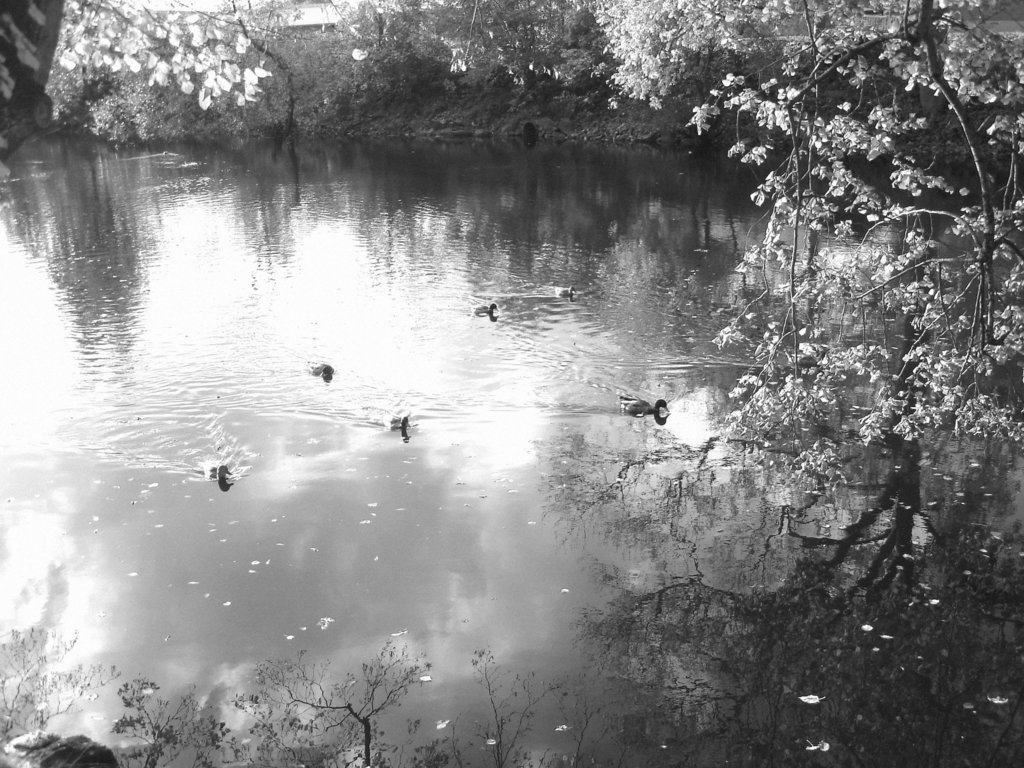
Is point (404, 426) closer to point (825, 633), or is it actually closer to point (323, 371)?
point (323, 371)

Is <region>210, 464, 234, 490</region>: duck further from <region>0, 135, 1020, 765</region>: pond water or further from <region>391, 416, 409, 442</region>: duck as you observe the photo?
<region>391, 416, 409, 442</region>: duck

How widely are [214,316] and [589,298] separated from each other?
7.27 m

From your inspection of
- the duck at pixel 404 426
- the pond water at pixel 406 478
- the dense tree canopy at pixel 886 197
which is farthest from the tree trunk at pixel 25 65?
the duck at pixel 404 426

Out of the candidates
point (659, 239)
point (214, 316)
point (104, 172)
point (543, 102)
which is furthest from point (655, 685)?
point (543, 102)

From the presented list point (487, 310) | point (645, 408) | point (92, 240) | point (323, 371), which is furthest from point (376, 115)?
point (645, 408)

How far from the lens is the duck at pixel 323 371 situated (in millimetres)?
15266

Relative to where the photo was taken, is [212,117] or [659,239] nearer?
[659,239]

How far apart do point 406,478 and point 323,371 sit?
3.79 meters

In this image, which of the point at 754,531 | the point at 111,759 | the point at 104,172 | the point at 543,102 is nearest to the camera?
the point at 111,759

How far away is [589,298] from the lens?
1955 cm

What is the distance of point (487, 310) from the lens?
60.3 feet

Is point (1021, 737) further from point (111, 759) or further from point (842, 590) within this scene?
point (111, 759)

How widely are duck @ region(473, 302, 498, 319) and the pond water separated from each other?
16cm

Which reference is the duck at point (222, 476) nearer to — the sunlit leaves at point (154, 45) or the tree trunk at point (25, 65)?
the sunlit leaves at point (154, 45)
